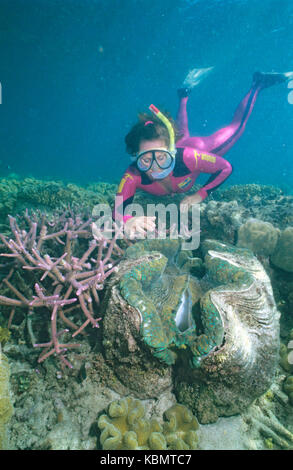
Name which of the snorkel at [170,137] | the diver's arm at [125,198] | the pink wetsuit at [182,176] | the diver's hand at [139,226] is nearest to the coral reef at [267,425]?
the diver's hand at [139,226]

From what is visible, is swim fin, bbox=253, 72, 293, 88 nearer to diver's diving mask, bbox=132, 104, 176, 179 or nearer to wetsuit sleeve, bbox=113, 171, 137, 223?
diver's diving mask, bbox=132, 104, 176, 179

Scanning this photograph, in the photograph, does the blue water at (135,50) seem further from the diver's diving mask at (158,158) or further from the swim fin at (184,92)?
the swim fin at (184,92)

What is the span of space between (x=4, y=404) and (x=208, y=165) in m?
4.34

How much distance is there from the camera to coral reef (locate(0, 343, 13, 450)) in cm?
175

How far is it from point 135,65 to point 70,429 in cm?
4265

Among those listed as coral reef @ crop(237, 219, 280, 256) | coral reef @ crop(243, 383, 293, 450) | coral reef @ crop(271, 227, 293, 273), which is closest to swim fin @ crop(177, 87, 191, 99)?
coral reef @ crop(237, 219, 280, 256)

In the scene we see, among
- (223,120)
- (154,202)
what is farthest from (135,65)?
(223,120)

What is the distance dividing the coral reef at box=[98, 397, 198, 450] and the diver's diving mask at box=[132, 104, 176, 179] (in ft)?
10.2

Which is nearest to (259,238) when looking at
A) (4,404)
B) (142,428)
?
(142,428)

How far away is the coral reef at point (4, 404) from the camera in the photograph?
1.75 meters

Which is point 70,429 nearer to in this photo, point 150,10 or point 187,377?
point 187,377

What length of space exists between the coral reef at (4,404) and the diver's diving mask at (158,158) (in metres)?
3.13
